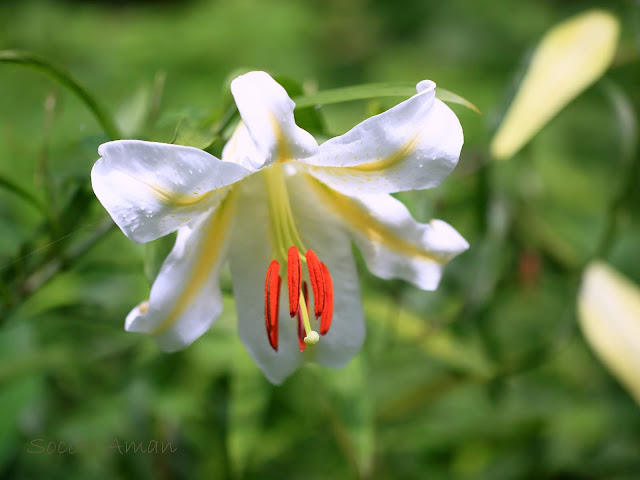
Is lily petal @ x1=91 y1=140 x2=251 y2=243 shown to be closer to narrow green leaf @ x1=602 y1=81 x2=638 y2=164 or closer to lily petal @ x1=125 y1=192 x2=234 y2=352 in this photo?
lily petal @ x1=125 y1=192 x2=234 y2=352

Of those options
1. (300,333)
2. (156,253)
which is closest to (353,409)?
(300,333)

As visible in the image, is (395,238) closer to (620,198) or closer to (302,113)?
(302,113)

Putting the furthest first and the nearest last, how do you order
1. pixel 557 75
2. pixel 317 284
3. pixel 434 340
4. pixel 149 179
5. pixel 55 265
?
pixel 434 340
pixel 557 75
pixel 55 265
pixel 317 284
pixel 149 179

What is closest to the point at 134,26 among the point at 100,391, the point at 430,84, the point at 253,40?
A: the point at 253,40

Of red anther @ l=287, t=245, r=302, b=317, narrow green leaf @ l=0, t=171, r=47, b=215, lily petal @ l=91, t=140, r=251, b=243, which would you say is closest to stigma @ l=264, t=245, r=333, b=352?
red anther @ l=287, t=245, r=302, b=317

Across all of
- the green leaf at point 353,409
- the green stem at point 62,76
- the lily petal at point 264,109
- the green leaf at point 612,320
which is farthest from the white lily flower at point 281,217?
the green leaf at point 612,320

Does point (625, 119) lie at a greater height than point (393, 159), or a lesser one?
lesser

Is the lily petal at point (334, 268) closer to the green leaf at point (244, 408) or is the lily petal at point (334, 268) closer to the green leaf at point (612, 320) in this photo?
the green leaf at point (244, 408)
